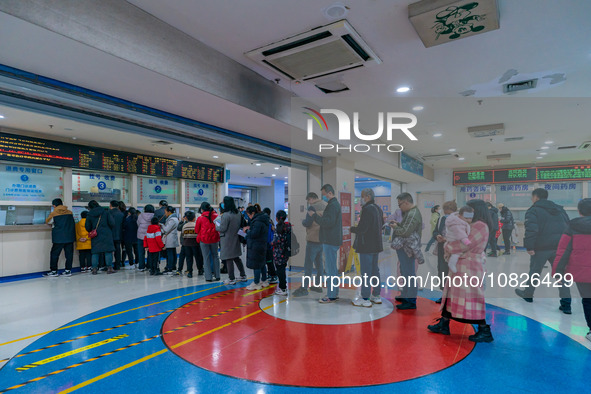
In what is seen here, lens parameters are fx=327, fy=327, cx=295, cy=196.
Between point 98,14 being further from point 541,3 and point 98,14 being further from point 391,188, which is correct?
point 391,188

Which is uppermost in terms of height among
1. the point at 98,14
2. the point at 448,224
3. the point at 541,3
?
the point at 541,3

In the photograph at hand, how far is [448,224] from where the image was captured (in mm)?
3361

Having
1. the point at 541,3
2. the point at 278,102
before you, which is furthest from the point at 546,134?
the point at 278,102

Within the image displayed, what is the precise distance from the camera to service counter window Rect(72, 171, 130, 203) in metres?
7.02

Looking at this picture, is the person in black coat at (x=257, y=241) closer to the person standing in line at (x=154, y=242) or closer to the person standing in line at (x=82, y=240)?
the person standing in line at (x=154, y=242)

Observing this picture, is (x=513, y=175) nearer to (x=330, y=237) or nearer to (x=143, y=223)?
(x=330, y=237)

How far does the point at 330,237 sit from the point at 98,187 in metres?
5.75

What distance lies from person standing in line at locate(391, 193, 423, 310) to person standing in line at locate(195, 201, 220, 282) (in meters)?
2.97

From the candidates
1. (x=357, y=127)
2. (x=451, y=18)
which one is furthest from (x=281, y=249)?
(x=451, y=18)

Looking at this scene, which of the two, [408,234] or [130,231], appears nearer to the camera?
[408,234]

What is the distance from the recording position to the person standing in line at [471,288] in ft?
10.1

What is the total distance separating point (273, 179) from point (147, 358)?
12.8 meters

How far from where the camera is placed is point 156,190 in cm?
838

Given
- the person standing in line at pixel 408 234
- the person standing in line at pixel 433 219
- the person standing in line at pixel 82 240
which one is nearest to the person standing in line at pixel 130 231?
the person standing in line at pixel 82 240
